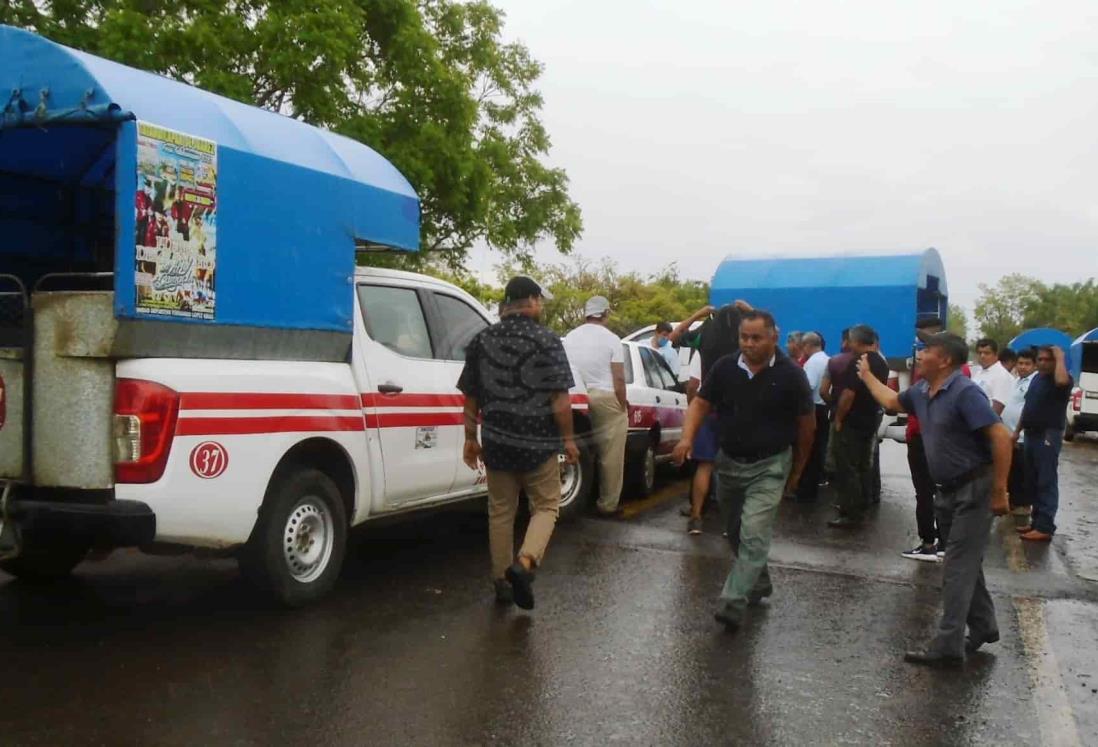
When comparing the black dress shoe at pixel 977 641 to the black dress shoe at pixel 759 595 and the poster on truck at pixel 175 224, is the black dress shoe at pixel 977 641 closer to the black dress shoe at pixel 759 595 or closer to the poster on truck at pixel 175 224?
the black dress shoe at pixel 759 595

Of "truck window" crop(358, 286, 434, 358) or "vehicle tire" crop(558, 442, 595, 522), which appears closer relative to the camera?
"truck window" crop(358, 286, 434, 358)

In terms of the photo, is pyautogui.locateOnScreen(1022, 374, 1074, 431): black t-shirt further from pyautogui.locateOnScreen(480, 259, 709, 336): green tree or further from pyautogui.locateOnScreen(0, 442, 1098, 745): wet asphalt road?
pyautogui.locateOnScreen(480, 259, 709, 336): green tree

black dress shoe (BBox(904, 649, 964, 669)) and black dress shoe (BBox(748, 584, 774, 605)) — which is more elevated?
black dress shoe (BBox(748, 584, 774, 605))

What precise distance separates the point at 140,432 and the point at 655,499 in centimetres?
642

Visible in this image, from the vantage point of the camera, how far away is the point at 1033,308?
9125 centimetres

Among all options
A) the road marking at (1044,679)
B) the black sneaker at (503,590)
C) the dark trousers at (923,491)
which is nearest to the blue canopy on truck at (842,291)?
the dark trousers at (923,491)

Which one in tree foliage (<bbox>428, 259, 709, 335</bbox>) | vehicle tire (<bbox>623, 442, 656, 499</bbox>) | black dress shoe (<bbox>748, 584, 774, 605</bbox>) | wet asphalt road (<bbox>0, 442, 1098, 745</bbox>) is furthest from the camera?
tree foliage (<bbox>428, 259, 709, 335</bbox>)

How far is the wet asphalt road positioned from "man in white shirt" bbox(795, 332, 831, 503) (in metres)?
3.22

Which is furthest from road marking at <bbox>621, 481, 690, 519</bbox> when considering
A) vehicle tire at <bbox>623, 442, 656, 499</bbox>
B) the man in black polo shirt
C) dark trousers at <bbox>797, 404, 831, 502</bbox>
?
the man in black polo shirt

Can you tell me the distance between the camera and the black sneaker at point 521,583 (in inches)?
229

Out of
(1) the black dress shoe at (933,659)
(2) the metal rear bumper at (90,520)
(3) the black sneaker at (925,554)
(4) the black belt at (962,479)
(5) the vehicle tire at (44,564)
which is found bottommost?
(1) the black dress shoe at (933,659)

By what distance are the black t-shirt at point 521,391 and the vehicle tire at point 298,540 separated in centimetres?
95

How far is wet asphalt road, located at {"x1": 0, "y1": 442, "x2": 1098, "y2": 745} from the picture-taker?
4305mm

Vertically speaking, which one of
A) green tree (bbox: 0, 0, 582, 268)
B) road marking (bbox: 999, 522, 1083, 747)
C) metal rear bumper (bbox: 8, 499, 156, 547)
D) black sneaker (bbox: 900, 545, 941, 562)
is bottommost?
road marking (bbox: 999, 522, 1083, 747)
